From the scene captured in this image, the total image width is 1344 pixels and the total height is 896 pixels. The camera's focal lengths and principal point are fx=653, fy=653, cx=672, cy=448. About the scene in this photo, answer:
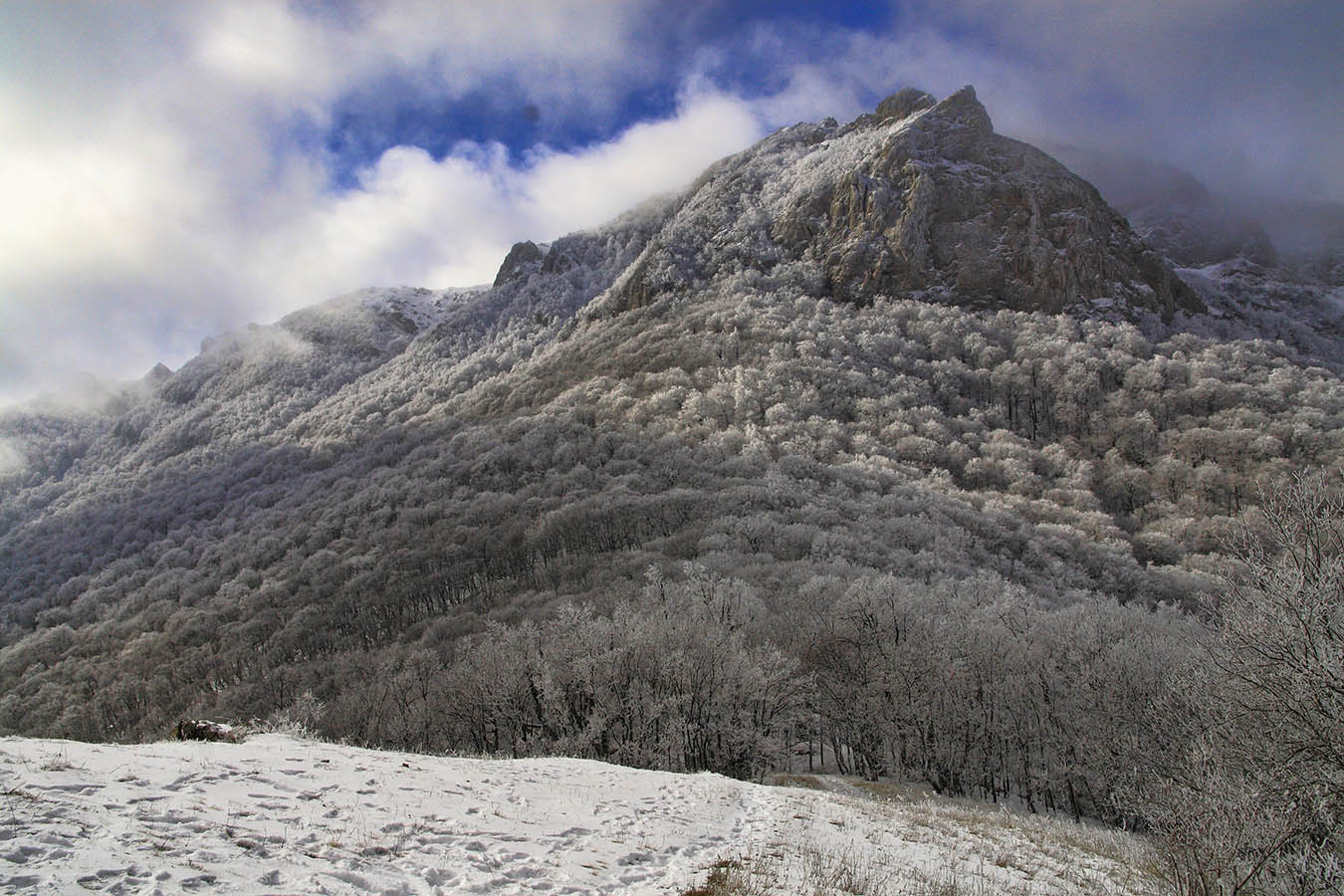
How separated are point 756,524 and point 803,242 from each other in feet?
441

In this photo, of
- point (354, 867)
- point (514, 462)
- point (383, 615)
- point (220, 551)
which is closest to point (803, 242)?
point (514, 462)

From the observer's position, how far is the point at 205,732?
1842 cm

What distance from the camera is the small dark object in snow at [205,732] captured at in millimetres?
18141

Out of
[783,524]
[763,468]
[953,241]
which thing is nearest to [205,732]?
[783,524]

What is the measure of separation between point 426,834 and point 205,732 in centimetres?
1234

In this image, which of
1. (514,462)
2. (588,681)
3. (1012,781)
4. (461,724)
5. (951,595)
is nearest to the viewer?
(588,681)

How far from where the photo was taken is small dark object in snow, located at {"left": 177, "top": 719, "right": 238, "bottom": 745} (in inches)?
714

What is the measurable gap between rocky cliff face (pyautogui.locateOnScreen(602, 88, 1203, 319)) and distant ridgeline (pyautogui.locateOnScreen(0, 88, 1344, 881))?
1065 millimetres

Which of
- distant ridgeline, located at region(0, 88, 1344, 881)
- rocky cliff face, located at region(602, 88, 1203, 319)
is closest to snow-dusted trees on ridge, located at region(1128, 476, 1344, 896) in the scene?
distant ridgeline, located at region(0, 88, 1344, 881)

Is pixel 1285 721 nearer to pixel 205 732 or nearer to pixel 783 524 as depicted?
pixel 205 732

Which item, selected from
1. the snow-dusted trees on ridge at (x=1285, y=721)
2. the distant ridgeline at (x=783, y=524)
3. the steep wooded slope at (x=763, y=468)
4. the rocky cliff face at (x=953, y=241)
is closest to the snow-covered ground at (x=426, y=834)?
the snow-dusted trees on ridge at (x=1285, y=721)

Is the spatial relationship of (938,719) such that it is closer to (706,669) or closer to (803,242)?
(706,669)

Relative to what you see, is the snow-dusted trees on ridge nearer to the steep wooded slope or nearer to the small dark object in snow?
the small dark object in snow

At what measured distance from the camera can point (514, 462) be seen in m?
133
